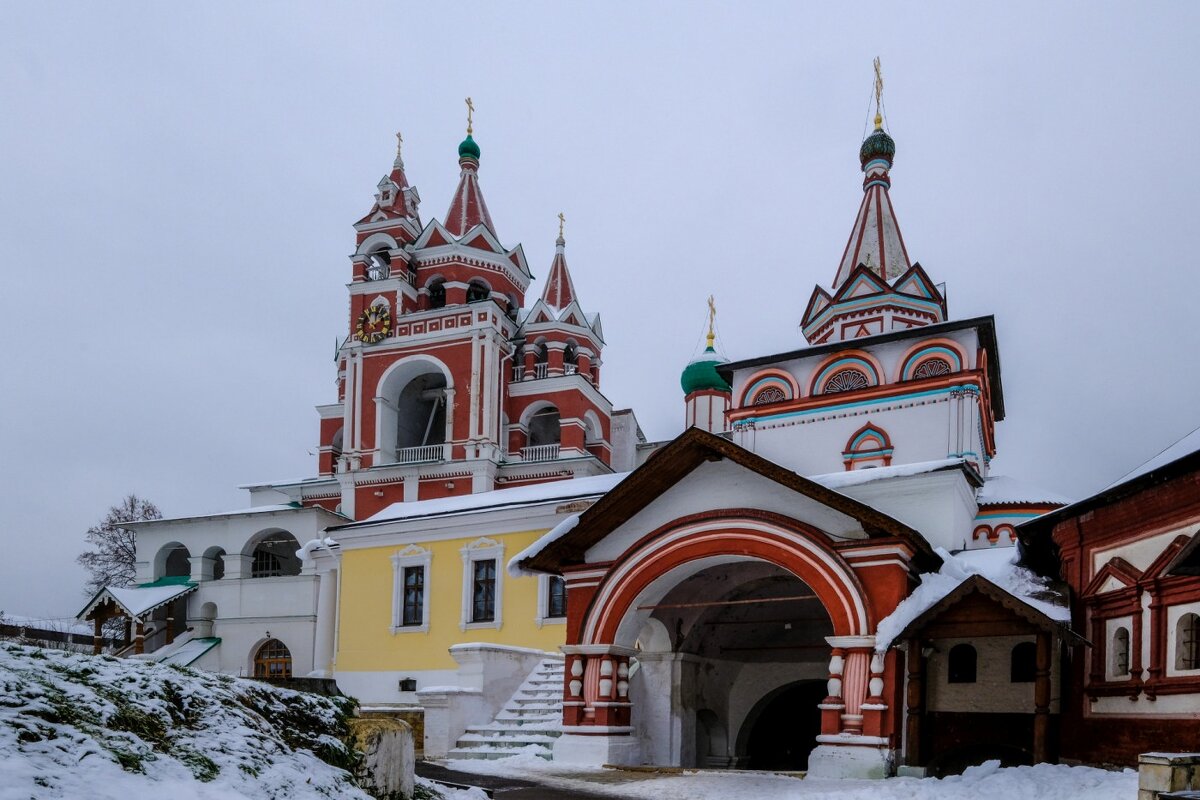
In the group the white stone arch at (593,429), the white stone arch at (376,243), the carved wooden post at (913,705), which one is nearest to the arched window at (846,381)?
the carved wooden post at (913,705)

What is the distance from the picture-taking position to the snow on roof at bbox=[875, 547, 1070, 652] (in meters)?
12.4

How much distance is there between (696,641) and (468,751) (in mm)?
3961

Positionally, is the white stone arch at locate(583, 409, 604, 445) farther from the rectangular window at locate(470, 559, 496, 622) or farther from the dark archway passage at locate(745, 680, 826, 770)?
the dark archway passage at locate(745, 680, 826, 770)

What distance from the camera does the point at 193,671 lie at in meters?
6.20

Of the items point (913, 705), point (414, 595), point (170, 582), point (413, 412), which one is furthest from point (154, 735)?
point (413, 412)

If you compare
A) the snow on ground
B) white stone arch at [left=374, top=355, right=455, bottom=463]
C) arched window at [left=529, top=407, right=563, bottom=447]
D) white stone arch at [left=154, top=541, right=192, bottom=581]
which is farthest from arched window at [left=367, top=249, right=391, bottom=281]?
the snow on ground

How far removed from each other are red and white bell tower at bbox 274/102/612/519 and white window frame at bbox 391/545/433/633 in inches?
530

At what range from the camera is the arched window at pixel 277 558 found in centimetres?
3672

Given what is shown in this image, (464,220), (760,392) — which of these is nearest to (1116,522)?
(760,392)

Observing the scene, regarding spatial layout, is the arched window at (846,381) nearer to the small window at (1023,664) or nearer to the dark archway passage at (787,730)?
the dark archway passage at (787,730)

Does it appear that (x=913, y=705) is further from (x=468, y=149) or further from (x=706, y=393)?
(x=468, y=149)

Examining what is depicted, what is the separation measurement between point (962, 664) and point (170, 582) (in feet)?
90.9

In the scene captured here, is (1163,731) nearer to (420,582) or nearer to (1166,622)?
(1166,622)

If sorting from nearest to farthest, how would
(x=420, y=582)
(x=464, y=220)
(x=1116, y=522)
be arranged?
(x=1116, y=522)
(x=420, y=582)
(x=464, y=220)
